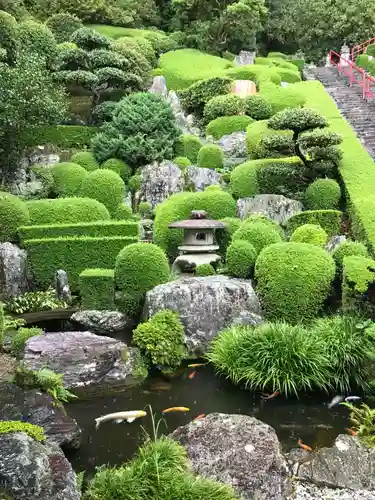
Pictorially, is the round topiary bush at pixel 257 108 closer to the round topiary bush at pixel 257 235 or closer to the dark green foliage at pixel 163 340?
the round topiary bush at pixel 257 235

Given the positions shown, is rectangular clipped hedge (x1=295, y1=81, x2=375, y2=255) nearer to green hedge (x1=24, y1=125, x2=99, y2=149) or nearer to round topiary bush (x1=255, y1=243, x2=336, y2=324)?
round topiary bush (x1=255, y1=243, x2=336, y2=324)

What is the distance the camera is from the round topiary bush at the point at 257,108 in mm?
22688

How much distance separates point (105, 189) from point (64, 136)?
16.1 ft

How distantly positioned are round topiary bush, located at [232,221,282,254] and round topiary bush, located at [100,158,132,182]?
7.00 m

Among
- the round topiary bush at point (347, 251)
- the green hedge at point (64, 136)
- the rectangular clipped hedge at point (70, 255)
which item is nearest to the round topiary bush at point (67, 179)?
the green hedge at point (64, 136)

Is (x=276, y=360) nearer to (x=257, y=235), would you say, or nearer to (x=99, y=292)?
(x=257, y=235)

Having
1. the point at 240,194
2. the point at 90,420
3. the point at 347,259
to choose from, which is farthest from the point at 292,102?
the point at 90,420

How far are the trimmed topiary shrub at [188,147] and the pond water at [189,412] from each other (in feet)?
38.0

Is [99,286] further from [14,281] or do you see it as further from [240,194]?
[240,194]

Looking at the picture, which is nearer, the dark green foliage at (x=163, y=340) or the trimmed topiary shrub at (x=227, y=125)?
the dark green foliage at (x=163, y=340)

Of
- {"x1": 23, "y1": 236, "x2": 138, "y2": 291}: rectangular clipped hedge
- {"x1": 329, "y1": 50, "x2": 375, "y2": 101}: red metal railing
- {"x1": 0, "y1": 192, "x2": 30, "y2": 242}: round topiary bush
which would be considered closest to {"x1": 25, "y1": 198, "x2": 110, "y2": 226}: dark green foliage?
{"x1": 0, "y1": 192, "x2": 30, "y2": 242}: round topiary bush

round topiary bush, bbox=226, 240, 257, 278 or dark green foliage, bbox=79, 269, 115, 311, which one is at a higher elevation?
round topiary bush, bbox=226, 240, 257, 278

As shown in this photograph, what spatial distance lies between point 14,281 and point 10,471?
10.4 m

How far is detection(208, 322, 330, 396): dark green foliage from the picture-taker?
32.8ft
